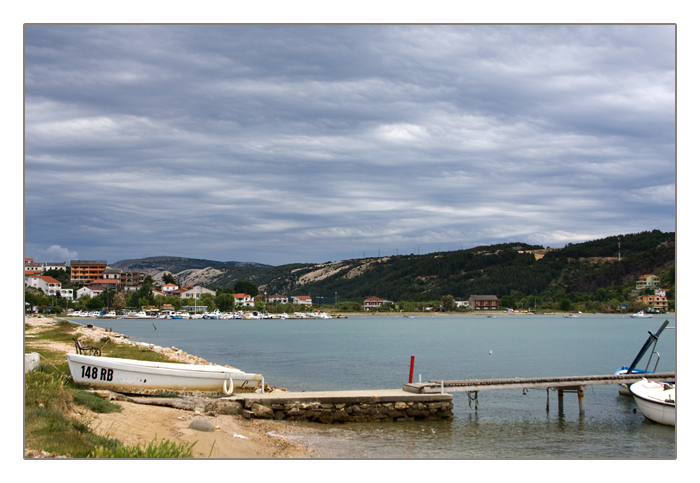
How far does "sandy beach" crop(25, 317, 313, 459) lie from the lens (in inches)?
589

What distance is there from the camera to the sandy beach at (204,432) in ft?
49.1

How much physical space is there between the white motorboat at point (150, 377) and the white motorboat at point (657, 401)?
51.7 feet

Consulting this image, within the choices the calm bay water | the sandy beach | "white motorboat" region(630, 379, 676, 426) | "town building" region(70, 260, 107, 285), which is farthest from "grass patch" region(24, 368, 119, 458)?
"town building" region(70, 260, 107, 285)

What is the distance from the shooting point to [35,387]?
13547 millimetres

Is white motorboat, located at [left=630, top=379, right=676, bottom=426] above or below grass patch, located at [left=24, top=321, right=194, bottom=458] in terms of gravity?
below

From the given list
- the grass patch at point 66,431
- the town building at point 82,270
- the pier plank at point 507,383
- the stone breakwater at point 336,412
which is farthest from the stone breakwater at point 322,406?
the town building at point 82,270

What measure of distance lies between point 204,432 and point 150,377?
7.78 meters

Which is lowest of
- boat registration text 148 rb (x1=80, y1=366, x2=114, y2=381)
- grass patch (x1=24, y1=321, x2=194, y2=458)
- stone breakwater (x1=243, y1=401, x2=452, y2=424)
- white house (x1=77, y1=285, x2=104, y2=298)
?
white house (x1=77, y1=285, x2=104, y2=298)

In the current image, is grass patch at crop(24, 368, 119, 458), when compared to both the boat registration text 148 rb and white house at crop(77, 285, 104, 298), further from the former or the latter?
white house at crop(77, 285, 104, 298)

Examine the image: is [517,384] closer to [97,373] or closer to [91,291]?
[97,373]

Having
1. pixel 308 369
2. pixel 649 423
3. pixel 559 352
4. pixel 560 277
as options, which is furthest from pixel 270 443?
pixel 560 277

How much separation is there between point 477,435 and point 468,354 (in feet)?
129

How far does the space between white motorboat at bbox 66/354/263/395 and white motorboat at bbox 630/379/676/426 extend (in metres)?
15.8

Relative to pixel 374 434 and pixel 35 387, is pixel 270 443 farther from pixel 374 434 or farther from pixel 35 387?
pixel 35 387
